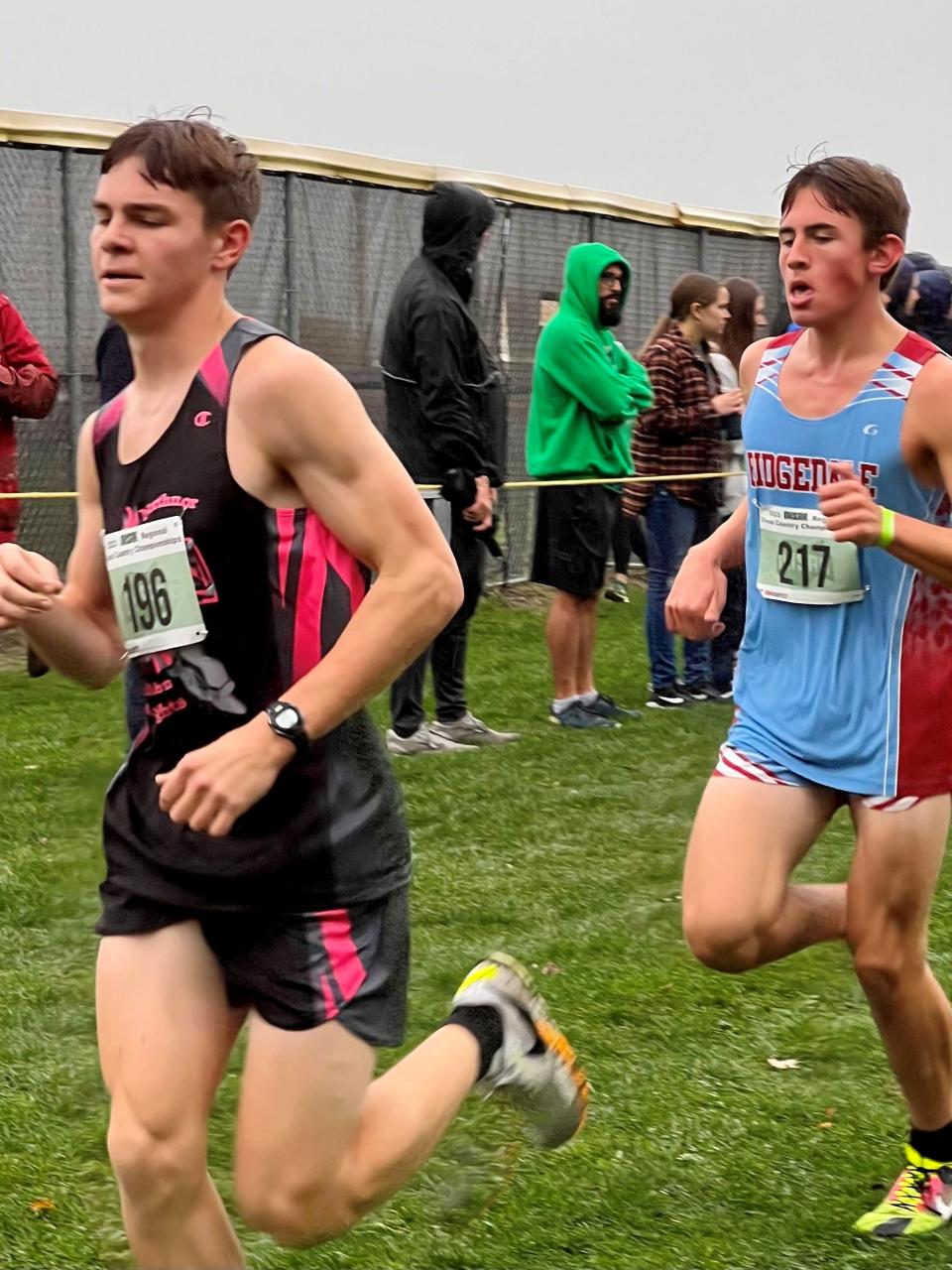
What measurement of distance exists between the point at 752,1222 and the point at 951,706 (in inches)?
41.2

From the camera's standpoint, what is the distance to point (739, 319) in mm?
9344

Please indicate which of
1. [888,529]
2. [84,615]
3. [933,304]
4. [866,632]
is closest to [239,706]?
[84,615]

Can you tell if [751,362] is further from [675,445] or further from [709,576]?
[675,445]

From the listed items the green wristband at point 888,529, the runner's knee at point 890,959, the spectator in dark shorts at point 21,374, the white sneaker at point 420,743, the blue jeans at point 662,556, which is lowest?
the white sneaker at point 420,743

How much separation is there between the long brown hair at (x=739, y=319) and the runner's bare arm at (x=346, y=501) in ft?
21.7

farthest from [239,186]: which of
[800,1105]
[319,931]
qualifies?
[800,1105]

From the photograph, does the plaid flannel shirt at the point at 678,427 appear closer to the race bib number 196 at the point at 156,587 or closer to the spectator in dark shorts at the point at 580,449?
the spectator in dark shorts at the point at 580,449

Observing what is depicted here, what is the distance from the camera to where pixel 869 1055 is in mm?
4699

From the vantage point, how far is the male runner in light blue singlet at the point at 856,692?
3643 millimetres

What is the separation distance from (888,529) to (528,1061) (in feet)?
3.76

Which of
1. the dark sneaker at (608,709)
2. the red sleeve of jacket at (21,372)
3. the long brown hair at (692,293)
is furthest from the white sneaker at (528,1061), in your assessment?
the long brown hair at (692,293)

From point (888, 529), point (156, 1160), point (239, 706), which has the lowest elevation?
point (156, 1160)

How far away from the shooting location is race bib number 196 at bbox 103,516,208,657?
9.22 feet

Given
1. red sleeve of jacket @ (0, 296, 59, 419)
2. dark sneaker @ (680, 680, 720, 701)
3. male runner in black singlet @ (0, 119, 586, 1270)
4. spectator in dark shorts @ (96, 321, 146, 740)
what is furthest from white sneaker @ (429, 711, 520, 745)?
male runner in black singlet @ (0, 119, 586, 1270)
